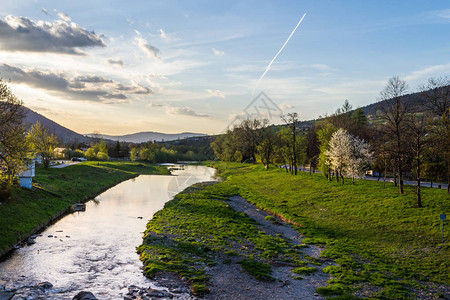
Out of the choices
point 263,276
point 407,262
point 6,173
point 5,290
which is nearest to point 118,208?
point 6,173

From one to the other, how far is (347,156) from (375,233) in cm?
2384

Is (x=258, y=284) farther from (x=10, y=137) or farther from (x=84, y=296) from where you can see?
(x=10, y=137)

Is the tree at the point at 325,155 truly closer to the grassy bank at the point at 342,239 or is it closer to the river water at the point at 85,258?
the grassy bank at the point at 342,239

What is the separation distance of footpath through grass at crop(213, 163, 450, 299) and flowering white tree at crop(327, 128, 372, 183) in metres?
2.93

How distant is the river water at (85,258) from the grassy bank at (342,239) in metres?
2.04

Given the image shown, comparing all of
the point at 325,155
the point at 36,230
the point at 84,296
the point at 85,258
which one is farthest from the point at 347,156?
the point at 36,230

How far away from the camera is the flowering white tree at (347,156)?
5069 centimetres

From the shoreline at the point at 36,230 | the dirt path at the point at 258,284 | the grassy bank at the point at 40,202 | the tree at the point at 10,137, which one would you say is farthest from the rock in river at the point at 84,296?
the tree at the point at 10,137

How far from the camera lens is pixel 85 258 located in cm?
2458

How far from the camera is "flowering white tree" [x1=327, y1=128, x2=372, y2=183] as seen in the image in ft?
166

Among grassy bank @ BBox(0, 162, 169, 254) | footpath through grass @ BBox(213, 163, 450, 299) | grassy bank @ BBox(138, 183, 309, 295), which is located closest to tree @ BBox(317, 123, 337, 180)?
footpath through grass @ BBox(213, 163, 450, 299)

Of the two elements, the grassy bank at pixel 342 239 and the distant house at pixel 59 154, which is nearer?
the grassy bank at pixel 342 239

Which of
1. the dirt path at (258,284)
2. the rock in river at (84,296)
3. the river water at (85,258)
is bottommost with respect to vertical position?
the river water at (85,258)

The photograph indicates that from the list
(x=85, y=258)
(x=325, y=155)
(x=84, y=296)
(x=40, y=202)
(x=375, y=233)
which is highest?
(x=325, y=155)
